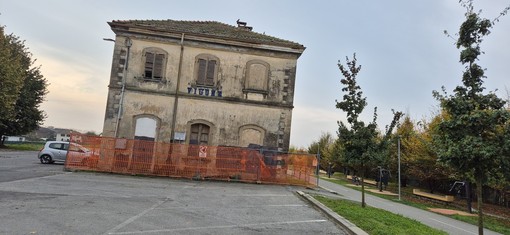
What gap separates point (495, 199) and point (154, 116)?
71.7 feet

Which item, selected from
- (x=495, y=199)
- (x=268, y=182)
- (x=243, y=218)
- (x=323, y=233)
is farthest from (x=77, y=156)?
(x=495, y=199)

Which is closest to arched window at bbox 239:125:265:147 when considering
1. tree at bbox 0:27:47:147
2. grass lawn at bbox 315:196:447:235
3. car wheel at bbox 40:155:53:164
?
grass lawn at bbox 315:196:447:235

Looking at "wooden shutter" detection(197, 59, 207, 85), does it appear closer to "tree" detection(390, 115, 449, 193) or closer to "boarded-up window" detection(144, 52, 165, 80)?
"boarded-up window" detection(144, 52, 165, 80)

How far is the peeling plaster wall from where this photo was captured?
21172mm

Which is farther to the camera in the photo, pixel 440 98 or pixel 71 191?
pixel 71 191

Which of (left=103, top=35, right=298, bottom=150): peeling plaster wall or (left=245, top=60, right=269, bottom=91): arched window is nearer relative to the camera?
(left=103, top=35, right=298, bottom=150): peeling plaster wall

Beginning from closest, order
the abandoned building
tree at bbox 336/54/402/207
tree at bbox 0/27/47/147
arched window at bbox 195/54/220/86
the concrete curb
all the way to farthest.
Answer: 1. the concrete curb
2. tree at bbox 336/54/402/207
3. the abandoned building
4. arched window at bbox 195/54/220/86
5. tree at bbox 0/27/47/147

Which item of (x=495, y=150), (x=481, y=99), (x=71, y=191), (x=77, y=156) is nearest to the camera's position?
(x=495, y=150)

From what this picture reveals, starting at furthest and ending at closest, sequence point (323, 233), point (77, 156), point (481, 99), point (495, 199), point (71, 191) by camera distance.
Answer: point (495, 199)
point (77, 156)
point (71, 191)
point (323, 233)
point (481, 99)

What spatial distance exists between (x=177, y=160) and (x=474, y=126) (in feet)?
48.9

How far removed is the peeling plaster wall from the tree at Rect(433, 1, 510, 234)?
14201 millimetres

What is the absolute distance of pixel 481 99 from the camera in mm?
7555

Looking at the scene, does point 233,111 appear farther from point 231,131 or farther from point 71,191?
point 71,191

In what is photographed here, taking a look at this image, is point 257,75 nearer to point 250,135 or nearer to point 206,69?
point 206,69
